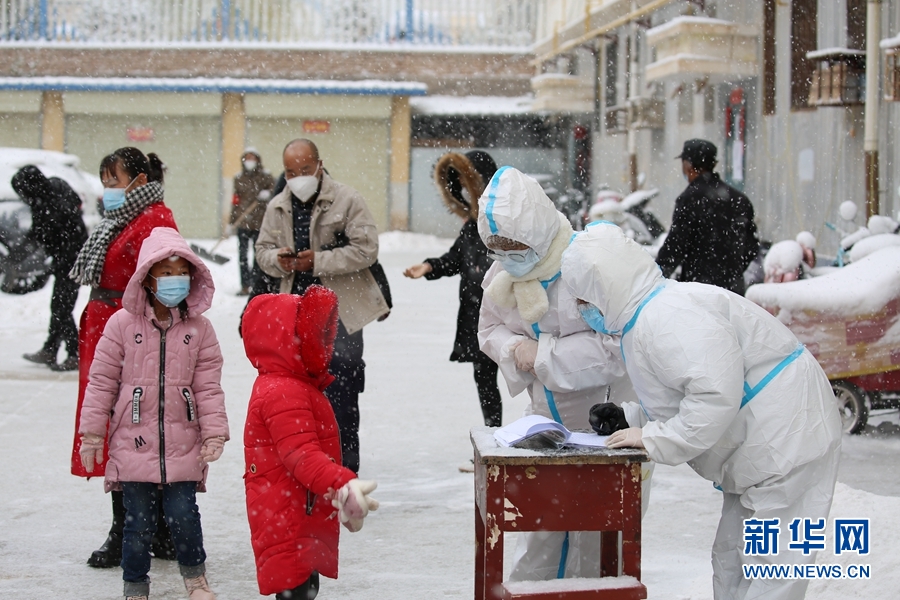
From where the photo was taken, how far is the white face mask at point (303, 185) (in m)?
5.22

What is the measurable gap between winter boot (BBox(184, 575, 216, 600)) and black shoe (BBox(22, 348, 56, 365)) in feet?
19.0

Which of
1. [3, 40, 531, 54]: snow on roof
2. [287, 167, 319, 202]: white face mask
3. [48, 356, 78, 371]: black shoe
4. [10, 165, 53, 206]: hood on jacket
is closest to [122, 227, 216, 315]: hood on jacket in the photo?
[287, 167, 319, 202]: white face mask

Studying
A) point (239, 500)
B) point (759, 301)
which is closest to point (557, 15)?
A: point (759, 301)

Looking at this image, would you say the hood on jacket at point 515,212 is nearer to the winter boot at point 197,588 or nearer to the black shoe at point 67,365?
the winter boot at point 197,588

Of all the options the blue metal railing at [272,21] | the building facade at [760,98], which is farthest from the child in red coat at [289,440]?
the blue metal railing at [272,21]

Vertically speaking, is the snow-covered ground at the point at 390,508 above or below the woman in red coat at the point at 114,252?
below

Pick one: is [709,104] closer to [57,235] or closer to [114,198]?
[57,235]

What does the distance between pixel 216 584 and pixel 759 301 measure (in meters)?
3.78

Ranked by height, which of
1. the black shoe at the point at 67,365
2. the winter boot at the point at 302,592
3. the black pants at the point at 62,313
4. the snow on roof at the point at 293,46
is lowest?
the winter boot at the point at 302,592

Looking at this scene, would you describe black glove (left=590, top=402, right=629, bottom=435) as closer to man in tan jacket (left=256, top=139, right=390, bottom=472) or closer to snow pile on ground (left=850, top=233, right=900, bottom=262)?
man in tan jacket (left=256, top=139, right=390, bottom=472)

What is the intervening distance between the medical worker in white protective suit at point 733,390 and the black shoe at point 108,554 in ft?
7.82

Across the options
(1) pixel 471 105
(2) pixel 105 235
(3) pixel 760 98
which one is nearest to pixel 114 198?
(2) pixel 105 235

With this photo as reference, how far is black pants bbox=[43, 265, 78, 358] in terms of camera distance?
9.05 metres

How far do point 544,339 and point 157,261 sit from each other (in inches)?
54.1
